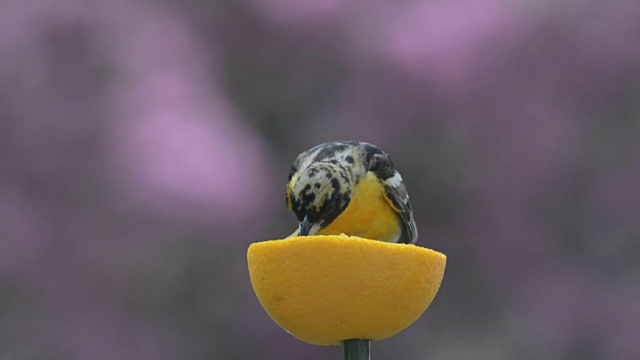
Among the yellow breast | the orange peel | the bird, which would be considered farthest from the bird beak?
the orange peel

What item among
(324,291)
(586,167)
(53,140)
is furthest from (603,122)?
(324,291)

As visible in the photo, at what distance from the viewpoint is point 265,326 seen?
10.5ft

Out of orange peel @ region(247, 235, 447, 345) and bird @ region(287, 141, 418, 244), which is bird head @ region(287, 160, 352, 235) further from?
orange peel @ region(247, 235, 447, 345)

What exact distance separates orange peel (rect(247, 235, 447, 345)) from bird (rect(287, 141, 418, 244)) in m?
0.35

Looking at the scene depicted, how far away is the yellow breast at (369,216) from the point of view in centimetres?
191

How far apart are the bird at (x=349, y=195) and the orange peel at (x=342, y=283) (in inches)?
13.7

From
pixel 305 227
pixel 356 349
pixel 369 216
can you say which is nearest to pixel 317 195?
pixel 305 227

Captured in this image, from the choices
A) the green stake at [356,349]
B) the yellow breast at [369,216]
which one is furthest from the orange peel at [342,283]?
the yellow breast at [369,216]

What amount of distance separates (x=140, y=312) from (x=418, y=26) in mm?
1492

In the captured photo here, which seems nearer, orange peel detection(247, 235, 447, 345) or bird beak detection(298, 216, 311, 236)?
orange peel detection(247, 235, 447, 345)

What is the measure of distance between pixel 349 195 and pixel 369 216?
5.1 inches

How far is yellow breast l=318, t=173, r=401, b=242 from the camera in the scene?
191cm

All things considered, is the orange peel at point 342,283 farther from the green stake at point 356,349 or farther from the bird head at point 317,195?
the bird head at point 317,195

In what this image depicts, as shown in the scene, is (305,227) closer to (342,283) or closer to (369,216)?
(369,216)
